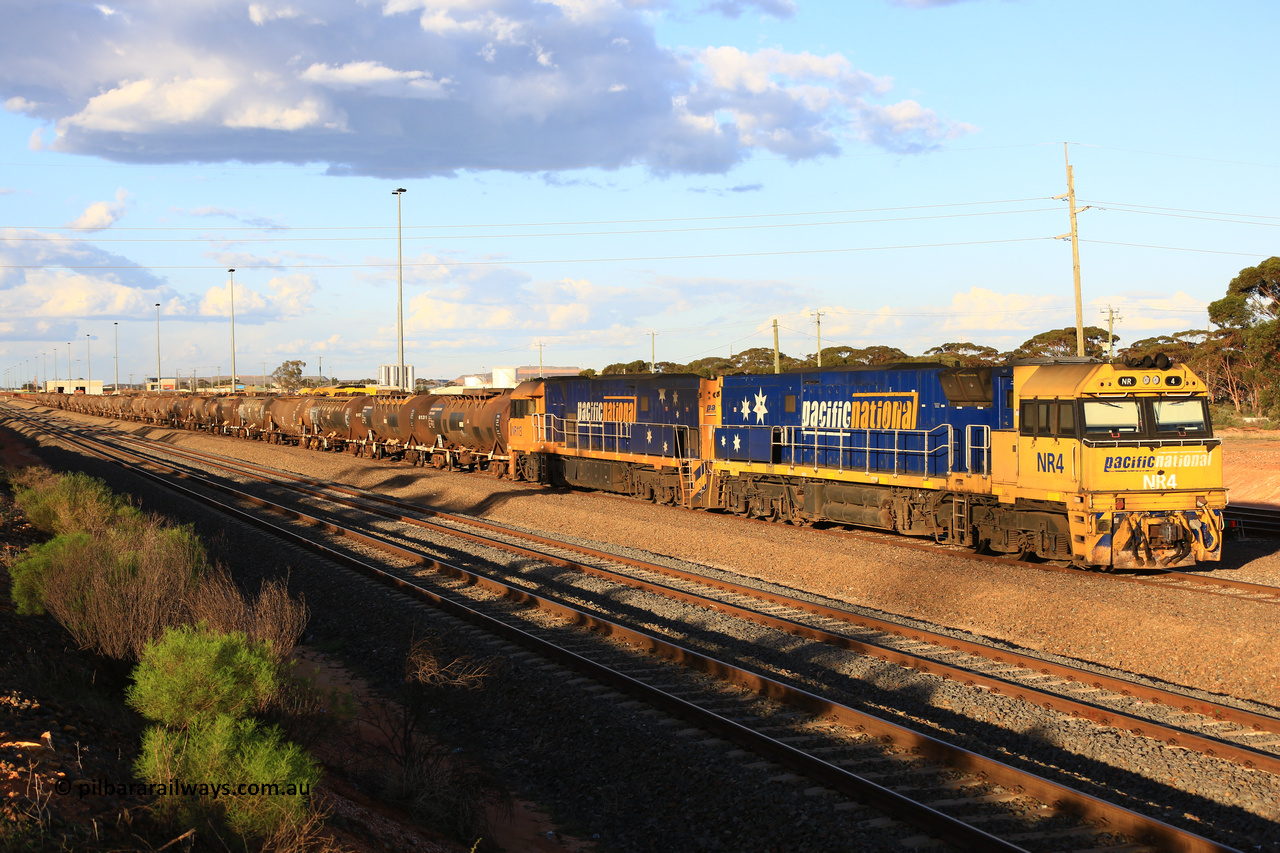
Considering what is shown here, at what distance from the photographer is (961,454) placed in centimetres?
1672

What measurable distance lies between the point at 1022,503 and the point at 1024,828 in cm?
1028

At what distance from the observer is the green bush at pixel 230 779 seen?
5129 mm

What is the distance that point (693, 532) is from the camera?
1953 cm

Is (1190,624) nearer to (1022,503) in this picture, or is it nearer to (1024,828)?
(1022,503)

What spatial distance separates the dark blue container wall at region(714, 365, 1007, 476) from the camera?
1703 cm

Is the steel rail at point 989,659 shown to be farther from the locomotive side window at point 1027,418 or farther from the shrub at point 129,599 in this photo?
the shrub at point 129,599

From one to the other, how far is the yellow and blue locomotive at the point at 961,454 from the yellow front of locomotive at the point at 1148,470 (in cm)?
2

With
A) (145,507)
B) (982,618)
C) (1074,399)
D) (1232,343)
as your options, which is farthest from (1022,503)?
(1232,343)

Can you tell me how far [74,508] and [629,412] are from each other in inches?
558

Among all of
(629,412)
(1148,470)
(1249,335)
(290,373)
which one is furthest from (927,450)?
(290,373)

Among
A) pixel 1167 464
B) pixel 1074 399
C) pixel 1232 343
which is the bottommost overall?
pixel 1167 464

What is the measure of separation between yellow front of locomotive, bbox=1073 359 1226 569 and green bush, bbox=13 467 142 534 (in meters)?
16.9

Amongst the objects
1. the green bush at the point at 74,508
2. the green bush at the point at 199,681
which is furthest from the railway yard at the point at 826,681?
the green bush at the point at 74,508

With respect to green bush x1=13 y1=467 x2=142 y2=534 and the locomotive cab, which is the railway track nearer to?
the locomotive cab
